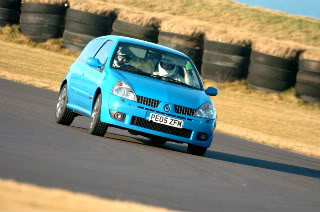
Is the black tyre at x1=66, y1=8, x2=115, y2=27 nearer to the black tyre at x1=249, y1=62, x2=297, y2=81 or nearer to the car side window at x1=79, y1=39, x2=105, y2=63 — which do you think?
the black tyre at x1=249, y1=62, x2=297, y2=81

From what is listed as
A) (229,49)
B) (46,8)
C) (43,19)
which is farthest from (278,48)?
(43,19)

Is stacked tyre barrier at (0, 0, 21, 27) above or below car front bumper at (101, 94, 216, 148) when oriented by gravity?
below

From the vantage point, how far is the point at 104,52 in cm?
1299

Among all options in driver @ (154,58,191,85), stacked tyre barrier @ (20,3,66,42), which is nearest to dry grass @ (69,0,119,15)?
stacked tyre barrier @ (20,3,66,42)

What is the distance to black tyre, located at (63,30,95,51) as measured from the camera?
30394 millimetres

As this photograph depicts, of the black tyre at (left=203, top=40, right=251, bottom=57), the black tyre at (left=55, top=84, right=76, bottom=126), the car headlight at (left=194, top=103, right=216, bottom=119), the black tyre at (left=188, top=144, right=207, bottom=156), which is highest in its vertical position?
the car headlight at (left=194, top=103, right=216, bottom=119)

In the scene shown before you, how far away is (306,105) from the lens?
90.8 feet

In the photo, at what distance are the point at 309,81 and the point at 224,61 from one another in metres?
2.78

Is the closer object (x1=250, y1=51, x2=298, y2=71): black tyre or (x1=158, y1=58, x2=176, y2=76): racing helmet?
(x1=158, y1=58, x2=176, y2=76): racing helmet

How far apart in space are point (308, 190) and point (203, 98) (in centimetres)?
Result: 236

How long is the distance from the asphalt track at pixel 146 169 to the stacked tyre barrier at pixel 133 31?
571 inches

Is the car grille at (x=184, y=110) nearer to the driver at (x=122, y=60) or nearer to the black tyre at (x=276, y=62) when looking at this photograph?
the driver at (x=122, y=60)

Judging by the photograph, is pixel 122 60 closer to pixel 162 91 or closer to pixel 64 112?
pixel 162 91

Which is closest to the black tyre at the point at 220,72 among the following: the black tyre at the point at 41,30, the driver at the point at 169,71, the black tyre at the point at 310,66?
the black tyre at the point at 310,66
